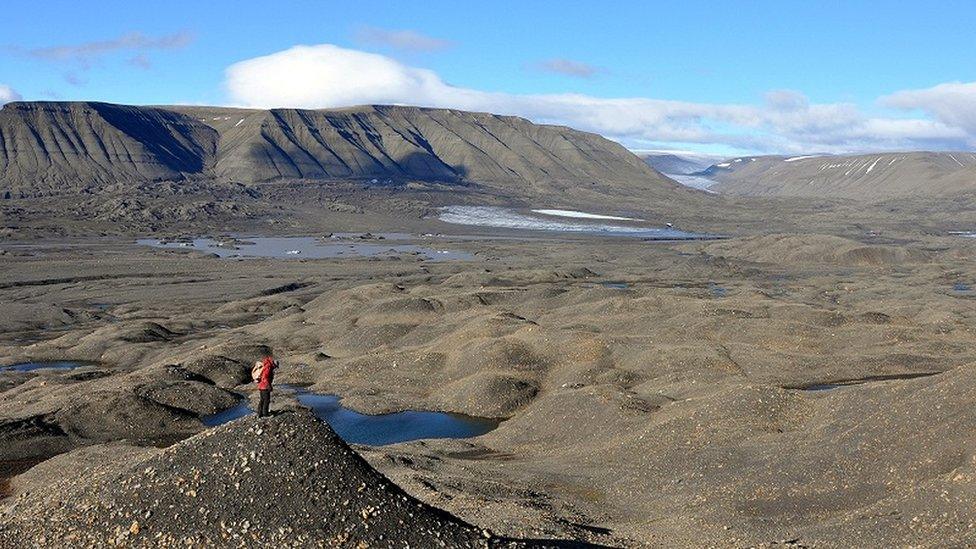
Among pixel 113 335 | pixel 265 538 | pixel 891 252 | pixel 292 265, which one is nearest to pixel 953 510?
pixel 265 538

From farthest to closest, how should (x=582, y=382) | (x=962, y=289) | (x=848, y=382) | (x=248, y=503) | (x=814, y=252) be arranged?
(x=814, y=252)
(x=962, y=289)
(x=848, y=382)
(x=582, y=382)
(x=248, y=503)

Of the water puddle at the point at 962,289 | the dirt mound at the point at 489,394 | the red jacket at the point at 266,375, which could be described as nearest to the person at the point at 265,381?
the red jacket at the point at 266,375

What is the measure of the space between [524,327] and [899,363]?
86.5 feet

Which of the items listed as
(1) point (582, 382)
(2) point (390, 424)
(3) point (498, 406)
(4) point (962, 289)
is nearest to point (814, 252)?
(4) point (962, 289)

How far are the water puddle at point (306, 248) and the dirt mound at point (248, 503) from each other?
121355 millimetres

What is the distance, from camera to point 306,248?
524ft

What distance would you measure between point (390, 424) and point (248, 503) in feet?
101

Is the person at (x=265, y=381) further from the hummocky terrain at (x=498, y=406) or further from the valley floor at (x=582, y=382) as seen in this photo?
the valley floor at (x=582, y=382)

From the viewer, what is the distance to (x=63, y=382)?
190 ft

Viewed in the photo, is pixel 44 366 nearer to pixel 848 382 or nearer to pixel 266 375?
pixel 266 375

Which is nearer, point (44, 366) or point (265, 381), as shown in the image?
point (265, 381)

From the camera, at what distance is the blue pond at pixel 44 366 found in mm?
65875

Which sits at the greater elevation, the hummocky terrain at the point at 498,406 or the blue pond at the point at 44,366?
the hummocky terrain at the point at 498,406

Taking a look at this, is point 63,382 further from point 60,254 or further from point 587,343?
point 60,254
